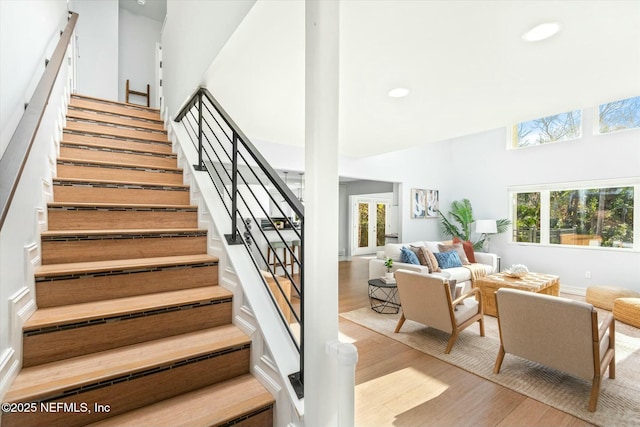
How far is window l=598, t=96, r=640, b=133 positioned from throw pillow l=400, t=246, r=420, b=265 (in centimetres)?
417

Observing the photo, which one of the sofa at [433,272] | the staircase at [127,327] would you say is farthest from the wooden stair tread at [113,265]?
the sofa at [433,272]

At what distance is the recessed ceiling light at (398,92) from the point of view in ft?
9.08

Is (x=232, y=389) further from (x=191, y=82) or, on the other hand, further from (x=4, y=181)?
(x=191, y=82)

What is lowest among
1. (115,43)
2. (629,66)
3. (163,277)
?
(163,277)

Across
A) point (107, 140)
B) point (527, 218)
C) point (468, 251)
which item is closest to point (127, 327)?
point (107, 140)

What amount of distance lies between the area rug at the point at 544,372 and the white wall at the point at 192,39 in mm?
3316

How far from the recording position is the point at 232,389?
1.42 meters

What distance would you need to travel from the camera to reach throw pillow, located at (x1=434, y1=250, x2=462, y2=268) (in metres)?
5.47

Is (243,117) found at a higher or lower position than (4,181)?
higher

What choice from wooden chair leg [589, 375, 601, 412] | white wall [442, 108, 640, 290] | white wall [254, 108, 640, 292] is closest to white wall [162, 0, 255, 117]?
white wall [254, 108, 640, 292]

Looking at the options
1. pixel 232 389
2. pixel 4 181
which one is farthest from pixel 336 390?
pixel 4 181

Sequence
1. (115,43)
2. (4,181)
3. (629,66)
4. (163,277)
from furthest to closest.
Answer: (115,43) < (629,66) < (163,277) < (4,181)

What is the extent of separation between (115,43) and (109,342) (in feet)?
19.7

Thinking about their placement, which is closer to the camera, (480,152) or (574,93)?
(574,93)
